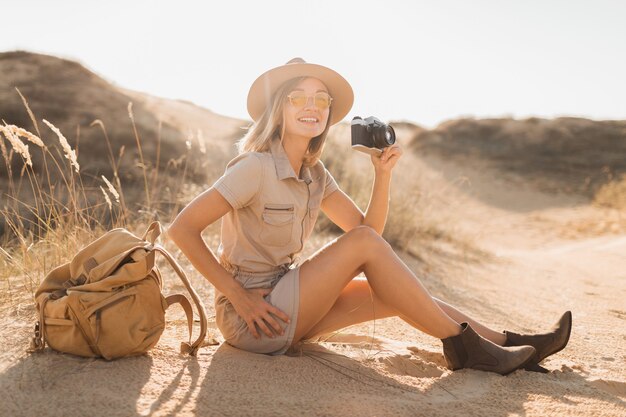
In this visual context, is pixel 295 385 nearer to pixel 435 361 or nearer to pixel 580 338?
pixel 435 361

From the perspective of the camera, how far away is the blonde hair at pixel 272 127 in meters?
2.75

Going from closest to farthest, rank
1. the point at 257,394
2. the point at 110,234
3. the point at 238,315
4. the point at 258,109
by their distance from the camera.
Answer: the point at 257,394
the point at 110,234
the point at 238,315
the point at 258,109

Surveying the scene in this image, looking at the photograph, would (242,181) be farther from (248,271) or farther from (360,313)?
(360,313)

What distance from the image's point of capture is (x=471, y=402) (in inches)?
90.7

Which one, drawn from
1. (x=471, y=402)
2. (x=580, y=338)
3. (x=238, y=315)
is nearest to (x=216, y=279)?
(x=238, y=315)

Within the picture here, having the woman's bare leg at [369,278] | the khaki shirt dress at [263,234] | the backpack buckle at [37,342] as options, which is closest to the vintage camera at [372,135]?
the khaki shirt dress at [263,234]

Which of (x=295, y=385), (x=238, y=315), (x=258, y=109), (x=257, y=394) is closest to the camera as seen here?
(x=257, y=394)

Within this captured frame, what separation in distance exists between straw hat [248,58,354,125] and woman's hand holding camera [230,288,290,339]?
2.92 feet

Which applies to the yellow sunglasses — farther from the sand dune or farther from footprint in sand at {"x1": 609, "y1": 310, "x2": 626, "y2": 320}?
footprint in sand at {"x1": 609, "y1": 310, "x2": 626, "y2": 320}

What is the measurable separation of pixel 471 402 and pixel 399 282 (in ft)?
1.82

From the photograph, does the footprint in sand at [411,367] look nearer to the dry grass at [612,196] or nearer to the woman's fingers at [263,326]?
the woman's fingers at [263,326]

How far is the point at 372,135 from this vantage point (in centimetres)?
294

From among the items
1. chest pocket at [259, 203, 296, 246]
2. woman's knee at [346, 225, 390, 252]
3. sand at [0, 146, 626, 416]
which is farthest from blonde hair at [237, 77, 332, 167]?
sand at [0, 146, 626, 416]

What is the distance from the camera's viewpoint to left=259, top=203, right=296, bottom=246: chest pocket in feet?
8.62
